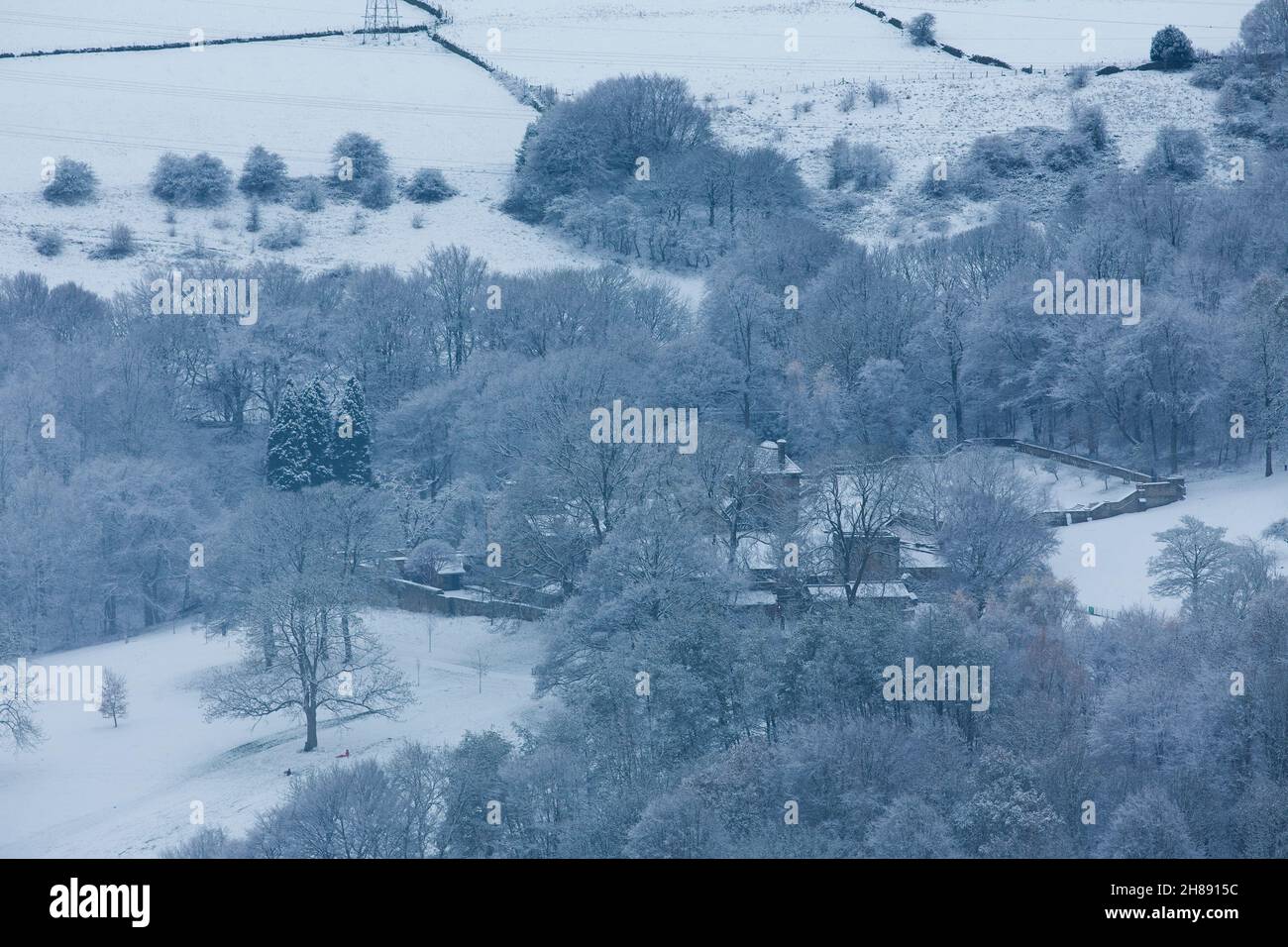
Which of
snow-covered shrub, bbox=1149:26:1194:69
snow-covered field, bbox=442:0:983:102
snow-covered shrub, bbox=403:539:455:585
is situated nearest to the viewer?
snow-covered shrub, bbox=403:539:455:585

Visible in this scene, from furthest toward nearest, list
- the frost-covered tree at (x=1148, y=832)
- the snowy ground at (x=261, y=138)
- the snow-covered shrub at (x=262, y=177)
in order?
the snow-covered shrub at (x=262, y=177) < the snowy ground at (x=261, y=138) < the frost-covered tree at (x=1148, y=832)

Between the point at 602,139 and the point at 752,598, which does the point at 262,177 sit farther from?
the point at 752,598

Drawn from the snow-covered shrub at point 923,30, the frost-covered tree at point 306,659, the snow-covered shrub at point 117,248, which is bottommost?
the frost-covered tree at point 306,659

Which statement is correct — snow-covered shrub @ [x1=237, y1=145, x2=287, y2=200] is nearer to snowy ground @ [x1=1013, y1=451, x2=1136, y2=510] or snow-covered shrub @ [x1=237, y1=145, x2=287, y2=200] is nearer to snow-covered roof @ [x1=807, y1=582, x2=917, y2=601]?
snowy ground @ [x1=1013, y1=451, x2=1136, y2=510]

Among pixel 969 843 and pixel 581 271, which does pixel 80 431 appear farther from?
pixel 969 843

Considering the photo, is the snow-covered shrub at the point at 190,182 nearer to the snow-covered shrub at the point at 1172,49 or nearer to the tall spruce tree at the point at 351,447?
the tall spruce tree at the point at 351,447

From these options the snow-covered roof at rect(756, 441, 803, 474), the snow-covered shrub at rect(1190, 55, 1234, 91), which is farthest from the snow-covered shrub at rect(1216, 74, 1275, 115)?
the snow-covered roof at rect(756, 441, 803, 474)

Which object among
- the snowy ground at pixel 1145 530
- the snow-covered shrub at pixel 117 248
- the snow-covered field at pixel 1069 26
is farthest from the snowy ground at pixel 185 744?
the snow-covered field at pixel 1069 26

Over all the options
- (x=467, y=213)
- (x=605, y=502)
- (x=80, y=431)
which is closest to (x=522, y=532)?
(x=605, y=502)
